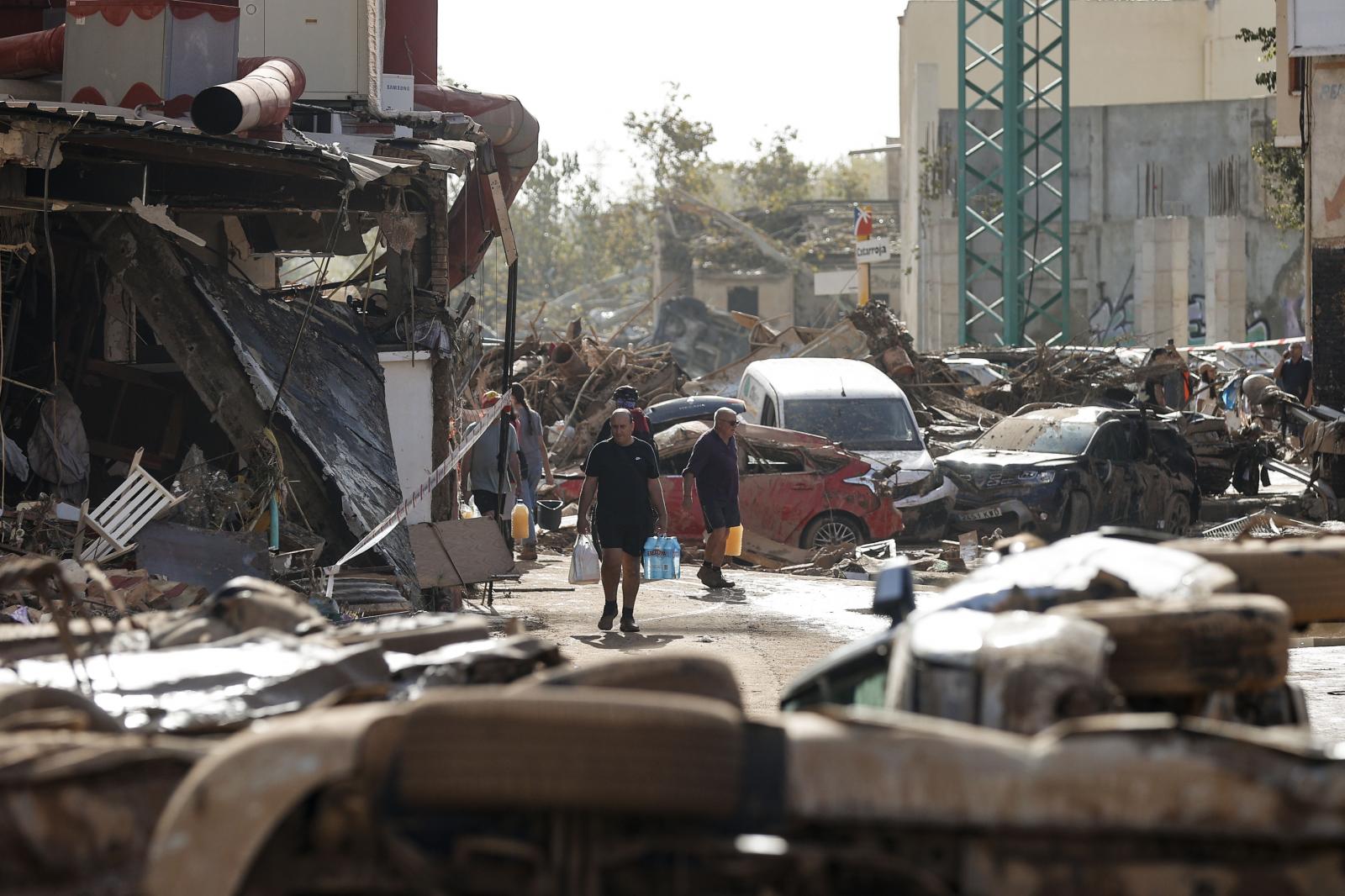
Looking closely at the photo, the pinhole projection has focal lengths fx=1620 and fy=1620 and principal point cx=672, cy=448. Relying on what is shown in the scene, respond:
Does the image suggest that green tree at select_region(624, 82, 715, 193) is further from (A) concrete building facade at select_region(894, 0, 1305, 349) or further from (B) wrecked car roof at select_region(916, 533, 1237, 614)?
(B) wrecked car roof at select_region(916, 533, 1237, 614)

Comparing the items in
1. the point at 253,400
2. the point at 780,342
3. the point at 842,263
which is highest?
the point at 842,263

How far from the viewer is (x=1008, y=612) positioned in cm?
340

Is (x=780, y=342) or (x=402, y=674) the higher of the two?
(x=780, y=342)

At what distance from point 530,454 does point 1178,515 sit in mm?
7786

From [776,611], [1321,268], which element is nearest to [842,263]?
[1321,268]

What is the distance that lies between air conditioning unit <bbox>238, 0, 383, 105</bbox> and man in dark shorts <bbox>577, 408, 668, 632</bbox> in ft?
20.7

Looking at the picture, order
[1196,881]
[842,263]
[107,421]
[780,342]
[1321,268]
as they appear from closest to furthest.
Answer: [1196,881], [107,421], [1321,268], [780,342], [842,263]

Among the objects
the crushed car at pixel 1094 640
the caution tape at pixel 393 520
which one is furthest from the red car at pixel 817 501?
the crushed car at pixel 1094 640

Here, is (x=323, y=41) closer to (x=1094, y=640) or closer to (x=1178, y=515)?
(x=1178, y=515)

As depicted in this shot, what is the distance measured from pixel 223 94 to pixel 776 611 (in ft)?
20.4

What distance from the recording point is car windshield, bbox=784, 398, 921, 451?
65.0 feet

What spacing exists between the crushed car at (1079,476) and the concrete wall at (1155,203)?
97.6 feet

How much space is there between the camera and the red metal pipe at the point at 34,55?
14477 mm

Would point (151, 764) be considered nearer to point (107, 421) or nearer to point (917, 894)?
point (917, 894)
